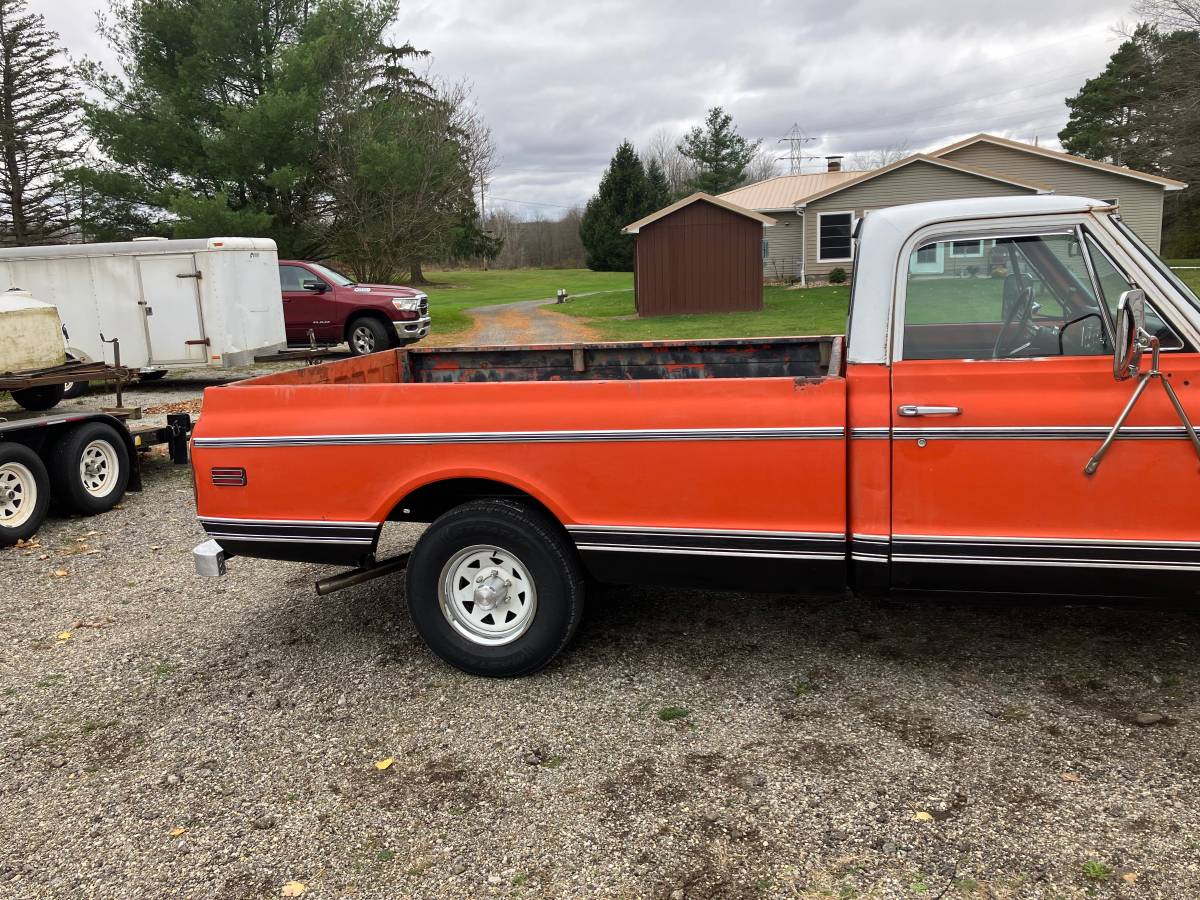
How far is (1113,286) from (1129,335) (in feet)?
0.92

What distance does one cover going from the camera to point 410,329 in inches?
731

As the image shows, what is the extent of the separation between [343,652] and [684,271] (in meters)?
22.6

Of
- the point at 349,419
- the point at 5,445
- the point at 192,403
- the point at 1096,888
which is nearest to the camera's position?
the point at 1096,888

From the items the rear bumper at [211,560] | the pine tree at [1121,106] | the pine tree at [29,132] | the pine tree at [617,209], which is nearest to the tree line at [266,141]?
the pine tree at [29,132]

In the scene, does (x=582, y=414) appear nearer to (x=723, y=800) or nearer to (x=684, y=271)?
(x=723, y=800)

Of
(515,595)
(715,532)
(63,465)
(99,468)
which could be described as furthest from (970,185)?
(515,595)

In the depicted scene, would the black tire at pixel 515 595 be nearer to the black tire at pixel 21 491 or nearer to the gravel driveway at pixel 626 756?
the gravel driveway at pixel 626 756

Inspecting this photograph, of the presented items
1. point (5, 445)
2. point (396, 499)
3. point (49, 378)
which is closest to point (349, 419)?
point (396, 499)

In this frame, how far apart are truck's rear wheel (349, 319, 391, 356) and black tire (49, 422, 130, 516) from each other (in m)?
10.6

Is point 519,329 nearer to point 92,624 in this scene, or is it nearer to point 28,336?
point 28,336

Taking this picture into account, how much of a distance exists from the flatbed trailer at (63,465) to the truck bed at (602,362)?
315 centimetres

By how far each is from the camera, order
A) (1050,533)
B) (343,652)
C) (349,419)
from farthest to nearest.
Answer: (343,652), (349,419), (1050,533)

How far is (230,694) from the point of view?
169 inches

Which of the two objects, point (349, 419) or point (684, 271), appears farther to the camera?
point (684, 271)
